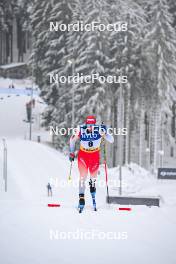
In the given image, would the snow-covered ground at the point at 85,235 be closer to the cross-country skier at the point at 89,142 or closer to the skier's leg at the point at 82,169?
the skier's leg at the point at 82,169

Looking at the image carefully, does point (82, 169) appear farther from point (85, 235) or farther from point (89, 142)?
point (85, 235)

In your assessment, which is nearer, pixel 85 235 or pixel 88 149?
pixel 85 235

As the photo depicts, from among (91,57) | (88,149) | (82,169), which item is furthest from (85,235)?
(91,57)

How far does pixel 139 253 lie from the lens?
232 inches

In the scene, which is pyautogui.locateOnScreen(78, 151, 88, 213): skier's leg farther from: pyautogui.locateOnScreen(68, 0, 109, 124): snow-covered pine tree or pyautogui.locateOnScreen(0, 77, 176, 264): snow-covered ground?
pyautogui.locateOnScreen(68, 0, 109, 124): snow-covered pine tree

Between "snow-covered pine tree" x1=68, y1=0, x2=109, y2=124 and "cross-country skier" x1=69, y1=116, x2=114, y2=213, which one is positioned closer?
"cross-country skier" x1=69, y1=116, x2=114, y2=213

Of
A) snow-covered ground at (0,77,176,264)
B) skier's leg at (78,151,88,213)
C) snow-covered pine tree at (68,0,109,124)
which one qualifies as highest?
snow-covered pine tree at (68,0,109,124)

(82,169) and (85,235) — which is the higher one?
(82,169)

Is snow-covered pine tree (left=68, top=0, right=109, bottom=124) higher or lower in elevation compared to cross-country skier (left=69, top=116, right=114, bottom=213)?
higher

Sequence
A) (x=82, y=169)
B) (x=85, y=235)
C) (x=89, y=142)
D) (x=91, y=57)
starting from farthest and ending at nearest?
(x=91, y=57) < (x=82, y=169) < (x=89, y=142) < (x=85, y=235)

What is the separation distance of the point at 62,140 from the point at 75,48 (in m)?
6.80

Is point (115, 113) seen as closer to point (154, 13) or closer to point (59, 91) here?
point (59, 91)

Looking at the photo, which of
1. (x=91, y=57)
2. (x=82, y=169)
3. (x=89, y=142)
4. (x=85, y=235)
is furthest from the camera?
(x=91, y=57)

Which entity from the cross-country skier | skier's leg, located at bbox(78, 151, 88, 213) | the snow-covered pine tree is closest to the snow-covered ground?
skier's leg, located at bbox(78, 151, 88, 213)
